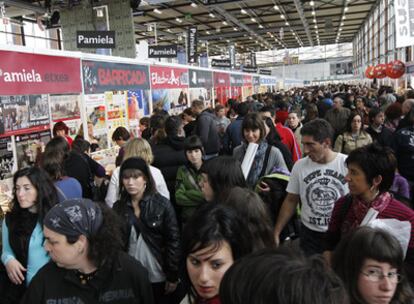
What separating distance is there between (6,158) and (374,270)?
4327 mm

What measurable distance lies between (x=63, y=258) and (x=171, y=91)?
8007 mm

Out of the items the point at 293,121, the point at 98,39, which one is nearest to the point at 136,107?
the point at 98,39

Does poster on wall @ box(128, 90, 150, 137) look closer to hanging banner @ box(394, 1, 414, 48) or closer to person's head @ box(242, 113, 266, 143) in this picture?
person's head @ box(242, 113, 266, 143)

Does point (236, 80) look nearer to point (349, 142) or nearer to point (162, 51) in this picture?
point (162, 51)

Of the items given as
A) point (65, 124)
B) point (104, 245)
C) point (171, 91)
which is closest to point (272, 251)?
point (104, 245)

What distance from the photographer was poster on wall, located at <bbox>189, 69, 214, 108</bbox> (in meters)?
11.2

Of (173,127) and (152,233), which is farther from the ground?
(173,127)

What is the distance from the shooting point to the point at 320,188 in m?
2.78

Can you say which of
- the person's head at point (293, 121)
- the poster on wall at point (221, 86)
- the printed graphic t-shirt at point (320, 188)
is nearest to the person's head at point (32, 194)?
the printed graphic t-shirt at point (320, 188)

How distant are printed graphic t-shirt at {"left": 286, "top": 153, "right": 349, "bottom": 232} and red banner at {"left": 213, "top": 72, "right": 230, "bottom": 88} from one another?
11323 mm

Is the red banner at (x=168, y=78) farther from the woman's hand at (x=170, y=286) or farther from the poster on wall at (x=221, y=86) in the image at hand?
the woman's hand at (x=170, y=286)

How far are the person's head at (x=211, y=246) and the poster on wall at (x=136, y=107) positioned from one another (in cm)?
612

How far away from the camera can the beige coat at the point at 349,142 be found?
4.68 metres

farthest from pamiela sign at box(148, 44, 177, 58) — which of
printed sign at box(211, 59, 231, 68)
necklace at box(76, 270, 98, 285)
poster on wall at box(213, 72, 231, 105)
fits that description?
necklace at box(76, 270, 98, 285)
